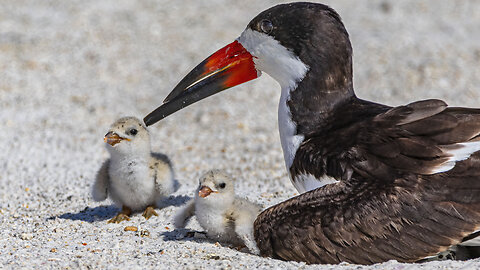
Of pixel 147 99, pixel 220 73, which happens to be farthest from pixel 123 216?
pixel 147 99

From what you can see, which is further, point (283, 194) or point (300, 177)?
point (283, 194)

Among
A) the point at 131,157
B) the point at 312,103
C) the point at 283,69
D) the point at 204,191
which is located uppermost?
the point at 283,69

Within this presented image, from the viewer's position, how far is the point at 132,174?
6125 mm

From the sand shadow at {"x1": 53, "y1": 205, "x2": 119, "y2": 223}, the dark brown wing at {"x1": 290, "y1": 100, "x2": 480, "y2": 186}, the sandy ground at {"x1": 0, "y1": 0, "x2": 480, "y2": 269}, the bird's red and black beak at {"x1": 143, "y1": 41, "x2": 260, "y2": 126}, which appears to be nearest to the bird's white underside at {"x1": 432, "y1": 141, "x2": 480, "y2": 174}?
the dark brown wing at {"x1": 290, "y1": 100, "x2": 480, "y2": 186}

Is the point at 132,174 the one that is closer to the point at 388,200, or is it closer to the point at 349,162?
the point at 349,162

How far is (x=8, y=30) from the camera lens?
497 inches

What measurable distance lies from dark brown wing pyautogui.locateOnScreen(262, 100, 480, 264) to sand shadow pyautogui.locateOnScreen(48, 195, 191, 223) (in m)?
1.79

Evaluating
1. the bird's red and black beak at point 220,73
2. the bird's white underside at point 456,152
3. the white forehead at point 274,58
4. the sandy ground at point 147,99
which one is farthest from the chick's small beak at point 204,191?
the bird's white underside at point 456,152

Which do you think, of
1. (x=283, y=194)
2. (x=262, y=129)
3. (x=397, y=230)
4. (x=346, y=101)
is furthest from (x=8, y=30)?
(x=397, y=230)

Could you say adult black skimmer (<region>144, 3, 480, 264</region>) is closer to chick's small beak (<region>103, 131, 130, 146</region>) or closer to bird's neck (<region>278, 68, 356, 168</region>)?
bird's neck (<region>278, 68, 356, 168</region>)

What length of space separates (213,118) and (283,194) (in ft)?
10.2

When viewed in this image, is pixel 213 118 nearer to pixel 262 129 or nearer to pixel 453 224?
pixel 262 129

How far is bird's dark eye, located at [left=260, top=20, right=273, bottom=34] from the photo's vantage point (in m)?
5.39

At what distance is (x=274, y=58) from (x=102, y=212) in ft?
7.10
